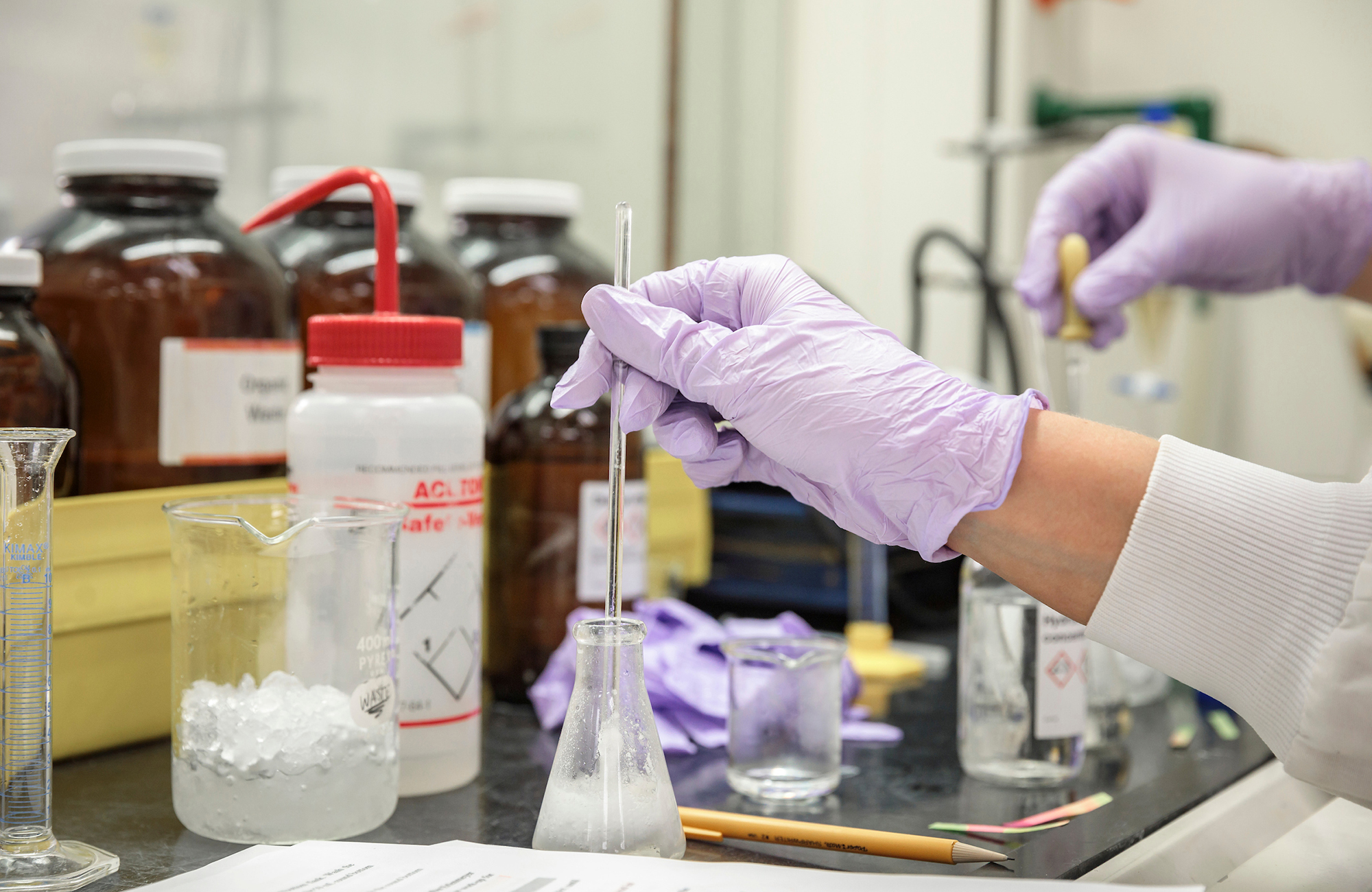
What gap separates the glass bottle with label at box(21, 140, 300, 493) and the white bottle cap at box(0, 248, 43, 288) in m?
0.08

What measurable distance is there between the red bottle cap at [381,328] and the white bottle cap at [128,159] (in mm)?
134

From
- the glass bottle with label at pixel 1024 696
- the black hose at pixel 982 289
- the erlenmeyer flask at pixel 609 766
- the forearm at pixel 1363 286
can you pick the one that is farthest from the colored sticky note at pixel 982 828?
the black hose at pixel 982 289

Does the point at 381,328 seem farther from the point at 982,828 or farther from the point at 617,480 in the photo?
the point at 982,828

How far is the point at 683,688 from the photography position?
99cm

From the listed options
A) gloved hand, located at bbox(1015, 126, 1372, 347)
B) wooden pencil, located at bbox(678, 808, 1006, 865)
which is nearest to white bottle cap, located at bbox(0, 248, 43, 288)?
wooden pencil, located at bbox(678, 808, 1006, 865)

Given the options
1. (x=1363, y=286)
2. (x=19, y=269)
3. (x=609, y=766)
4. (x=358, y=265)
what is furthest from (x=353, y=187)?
(x=1363, y=286)

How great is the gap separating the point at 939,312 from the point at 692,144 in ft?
2.12

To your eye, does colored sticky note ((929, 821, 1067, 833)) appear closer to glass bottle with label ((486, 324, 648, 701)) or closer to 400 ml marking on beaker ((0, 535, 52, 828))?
glass bottle with label ((486, 324, 648, 701))

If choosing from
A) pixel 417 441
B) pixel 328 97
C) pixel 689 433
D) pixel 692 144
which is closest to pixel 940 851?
pixel 689 433

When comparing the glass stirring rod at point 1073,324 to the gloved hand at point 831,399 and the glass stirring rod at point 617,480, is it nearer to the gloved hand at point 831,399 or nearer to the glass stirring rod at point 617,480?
the gloved hand at point 831,399

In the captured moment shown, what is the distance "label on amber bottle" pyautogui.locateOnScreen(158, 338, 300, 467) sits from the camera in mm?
905

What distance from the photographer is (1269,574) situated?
0.69 m

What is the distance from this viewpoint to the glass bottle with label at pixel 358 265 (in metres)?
1.04

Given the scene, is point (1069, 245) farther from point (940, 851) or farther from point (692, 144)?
point (692, 144)
